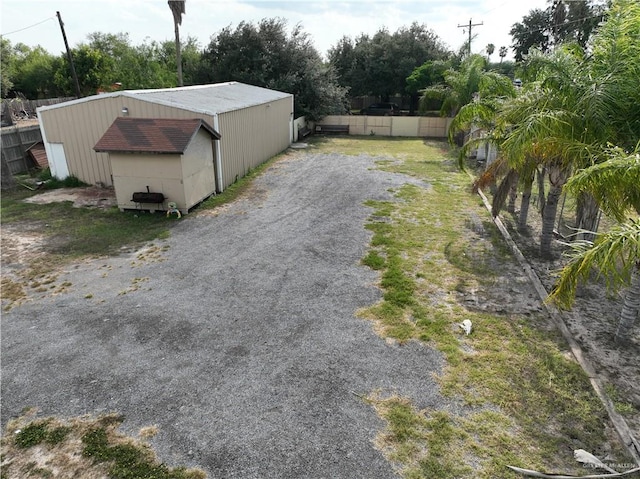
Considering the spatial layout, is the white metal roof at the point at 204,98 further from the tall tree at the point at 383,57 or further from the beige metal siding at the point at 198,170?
the tall tree at the point at 383,57

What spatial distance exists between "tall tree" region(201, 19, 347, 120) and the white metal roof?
203 inches

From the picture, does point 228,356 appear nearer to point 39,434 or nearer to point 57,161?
point 39,434

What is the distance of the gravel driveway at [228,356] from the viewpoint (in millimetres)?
4559

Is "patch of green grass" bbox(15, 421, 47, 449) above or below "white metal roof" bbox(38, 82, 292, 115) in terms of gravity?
below

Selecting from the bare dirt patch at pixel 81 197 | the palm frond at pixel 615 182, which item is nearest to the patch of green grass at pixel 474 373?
the palm frond at pixel 615 182

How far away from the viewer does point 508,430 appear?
470 cm

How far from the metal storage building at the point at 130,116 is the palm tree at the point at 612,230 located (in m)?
11.4

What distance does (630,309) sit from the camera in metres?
6.02

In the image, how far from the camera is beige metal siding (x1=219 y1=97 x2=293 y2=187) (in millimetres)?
15195

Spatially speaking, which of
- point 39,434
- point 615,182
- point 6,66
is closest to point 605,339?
point 615,182

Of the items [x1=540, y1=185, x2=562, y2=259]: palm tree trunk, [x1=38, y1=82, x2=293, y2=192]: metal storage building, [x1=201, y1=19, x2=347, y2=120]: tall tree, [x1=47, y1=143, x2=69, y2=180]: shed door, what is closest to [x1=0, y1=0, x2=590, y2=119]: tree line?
[x1=201, y1=19, x2=347, y2=120]: tall tree

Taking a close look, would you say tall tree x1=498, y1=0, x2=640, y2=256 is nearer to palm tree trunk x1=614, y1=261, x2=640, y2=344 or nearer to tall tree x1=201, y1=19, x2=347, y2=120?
palm tree trunk x1=614, y1=261, x2=640, y2=344

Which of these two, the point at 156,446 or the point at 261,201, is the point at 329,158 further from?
the point at 156,446

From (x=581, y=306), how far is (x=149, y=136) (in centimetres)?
1114
